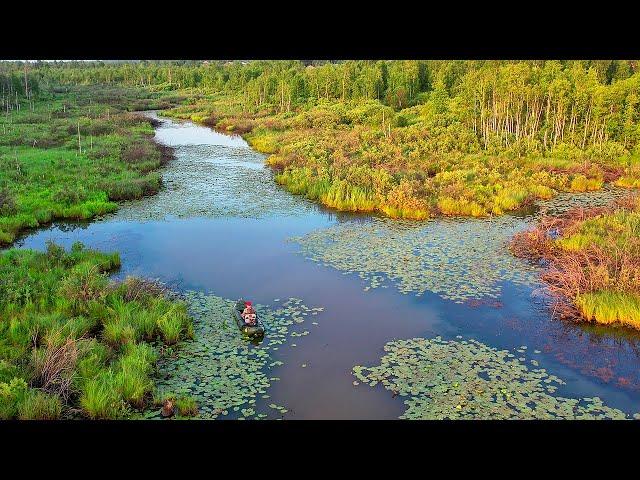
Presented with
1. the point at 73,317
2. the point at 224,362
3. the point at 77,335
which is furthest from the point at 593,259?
the point at 73,317

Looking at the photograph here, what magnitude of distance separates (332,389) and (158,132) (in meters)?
31.1

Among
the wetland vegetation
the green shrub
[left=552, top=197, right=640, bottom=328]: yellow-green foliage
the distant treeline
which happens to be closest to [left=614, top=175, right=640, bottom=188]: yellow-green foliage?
the wetland vegetation

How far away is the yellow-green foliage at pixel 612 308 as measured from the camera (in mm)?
9852

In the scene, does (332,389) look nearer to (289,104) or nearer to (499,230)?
(499,230)

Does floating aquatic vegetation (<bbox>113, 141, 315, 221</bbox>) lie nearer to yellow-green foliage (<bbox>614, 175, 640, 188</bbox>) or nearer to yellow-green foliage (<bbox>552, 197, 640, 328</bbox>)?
yellow-green foliage (<bbox>552, 197, 640, 328</bbox>)

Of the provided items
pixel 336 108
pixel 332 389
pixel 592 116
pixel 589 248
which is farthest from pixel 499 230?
pixel 336 108

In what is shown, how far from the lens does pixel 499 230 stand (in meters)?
15.6

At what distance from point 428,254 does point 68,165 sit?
1594 cm

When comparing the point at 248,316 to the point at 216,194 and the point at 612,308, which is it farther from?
the point at 216,194

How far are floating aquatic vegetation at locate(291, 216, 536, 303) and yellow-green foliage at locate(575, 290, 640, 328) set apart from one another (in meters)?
1.75

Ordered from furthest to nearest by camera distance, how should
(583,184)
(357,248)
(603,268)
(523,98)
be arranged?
(523,98)
(583,184)
(357,248)
(603,268)

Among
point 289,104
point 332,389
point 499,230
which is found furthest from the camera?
point 289,104

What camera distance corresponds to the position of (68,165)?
22000mm

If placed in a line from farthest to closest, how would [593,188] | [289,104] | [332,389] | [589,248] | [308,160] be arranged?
[289,104], [308,160], [593,188], [589,248], [332,389]
